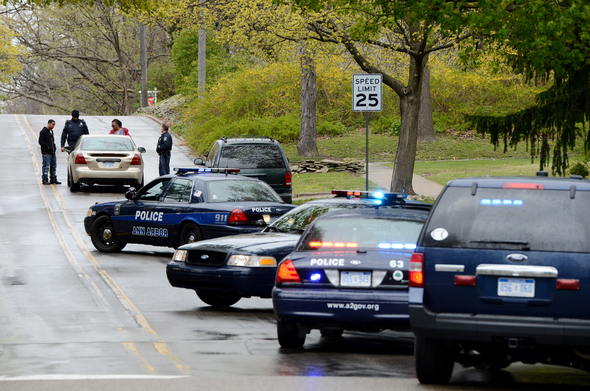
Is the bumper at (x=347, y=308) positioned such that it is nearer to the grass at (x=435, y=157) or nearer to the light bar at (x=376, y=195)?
the light bar at (x=376, y=195)

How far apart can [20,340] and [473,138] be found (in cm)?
3133

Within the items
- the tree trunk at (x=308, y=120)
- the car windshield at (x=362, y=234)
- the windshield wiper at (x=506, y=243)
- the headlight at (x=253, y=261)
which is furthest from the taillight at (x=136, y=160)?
the windshield wiper at (x=506, y=243)

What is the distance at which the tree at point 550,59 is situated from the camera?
48.5 ft

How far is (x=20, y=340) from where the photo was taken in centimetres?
884

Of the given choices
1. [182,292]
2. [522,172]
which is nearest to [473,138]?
[522,172]

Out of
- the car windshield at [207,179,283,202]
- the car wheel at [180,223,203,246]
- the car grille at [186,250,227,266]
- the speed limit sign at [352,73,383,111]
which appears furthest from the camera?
the speed limit sign at [352,73,383,111]

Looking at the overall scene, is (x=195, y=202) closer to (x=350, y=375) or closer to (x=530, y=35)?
(x=530, y=35)

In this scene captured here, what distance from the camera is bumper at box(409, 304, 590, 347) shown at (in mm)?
6223

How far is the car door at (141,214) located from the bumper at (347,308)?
23.7ft

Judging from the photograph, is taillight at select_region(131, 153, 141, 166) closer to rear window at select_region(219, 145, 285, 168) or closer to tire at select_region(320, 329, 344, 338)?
rear window at select_region(219, 145, 285, 168)

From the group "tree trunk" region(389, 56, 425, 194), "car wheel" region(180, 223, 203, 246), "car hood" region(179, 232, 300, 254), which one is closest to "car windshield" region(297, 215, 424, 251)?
"car hood" region(179, 232, 300, 254)

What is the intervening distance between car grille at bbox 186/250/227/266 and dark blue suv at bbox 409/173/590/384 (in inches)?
166

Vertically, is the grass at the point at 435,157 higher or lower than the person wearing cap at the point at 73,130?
lower

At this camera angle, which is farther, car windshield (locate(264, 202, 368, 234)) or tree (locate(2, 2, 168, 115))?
tree (locate(2, 2, 168, 115))
